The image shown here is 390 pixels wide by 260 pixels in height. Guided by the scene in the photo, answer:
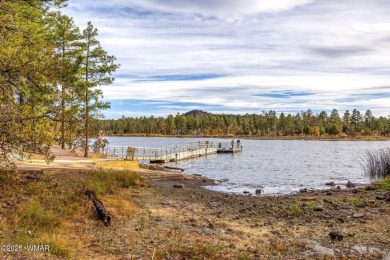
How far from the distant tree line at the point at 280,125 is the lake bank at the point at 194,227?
522 feet

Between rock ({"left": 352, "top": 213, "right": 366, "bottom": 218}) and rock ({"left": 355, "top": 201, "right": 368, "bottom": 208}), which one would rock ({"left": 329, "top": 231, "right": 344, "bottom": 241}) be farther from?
rock ({"left": 355, "top": 201, "right": 368, "bottom": 208})

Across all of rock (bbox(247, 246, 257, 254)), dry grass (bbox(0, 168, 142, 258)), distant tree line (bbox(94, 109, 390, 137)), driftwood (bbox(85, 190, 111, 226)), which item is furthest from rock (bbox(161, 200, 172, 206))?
distant tree line (bbox(94, 109, 390, 137))

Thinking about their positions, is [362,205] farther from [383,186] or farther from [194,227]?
[194,227]

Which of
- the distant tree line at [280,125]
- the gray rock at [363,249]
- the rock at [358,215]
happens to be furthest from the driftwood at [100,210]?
the distant tree line at [280,125]

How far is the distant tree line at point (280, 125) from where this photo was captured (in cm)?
16743

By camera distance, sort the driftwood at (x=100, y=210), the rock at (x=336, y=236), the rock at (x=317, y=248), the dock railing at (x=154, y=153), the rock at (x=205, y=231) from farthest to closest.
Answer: the dock railing at (x=154, y=153) → the driftwood at (x=100, y=210) → the rock at (x=205, y=231) → the rock at (x=336, y=236) → the rock at (x=317, y=248)

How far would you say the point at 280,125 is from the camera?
180000 millimetres

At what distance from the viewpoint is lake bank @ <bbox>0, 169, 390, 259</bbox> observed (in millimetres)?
8109

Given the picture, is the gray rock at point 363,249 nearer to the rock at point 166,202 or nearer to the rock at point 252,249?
the rock at point 252,249

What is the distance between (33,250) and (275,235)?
21.5 ft

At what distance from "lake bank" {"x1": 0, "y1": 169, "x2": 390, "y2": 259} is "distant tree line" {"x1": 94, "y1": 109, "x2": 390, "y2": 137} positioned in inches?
6262

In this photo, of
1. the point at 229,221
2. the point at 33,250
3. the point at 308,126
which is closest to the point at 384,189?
the point at 229,221

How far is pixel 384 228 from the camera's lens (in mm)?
10773

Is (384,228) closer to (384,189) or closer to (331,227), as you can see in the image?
(331,227)
